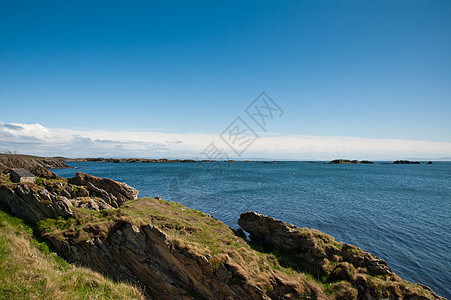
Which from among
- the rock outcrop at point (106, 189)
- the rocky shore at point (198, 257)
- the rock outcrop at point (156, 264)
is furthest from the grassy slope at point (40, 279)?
the rock outcrop at point (106, 189)

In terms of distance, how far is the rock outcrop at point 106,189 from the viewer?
25.0m

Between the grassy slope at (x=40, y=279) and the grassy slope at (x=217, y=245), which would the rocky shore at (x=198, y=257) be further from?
the grassy slope at (x=40, y=279)

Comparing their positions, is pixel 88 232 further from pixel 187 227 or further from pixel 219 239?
pixel 219 239

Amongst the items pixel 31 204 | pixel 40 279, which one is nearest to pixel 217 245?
pixel 40 279

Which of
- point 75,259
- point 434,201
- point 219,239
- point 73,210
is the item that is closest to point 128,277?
point 75,259

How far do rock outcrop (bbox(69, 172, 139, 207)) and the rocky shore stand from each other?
26.5ft

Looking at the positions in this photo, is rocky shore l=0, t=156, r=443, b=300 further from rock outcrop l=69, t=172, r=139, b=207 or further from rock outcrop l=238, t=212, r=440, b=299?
rock outcrop l=69, t=172, r=139, b=207

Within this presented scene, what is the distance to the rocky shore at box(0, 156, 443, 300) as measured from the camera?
12516 millimetres

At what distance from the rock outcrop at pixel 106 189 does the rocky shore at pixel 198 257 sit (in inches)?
318

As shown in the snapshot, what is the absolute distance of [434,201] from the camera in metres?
46.0

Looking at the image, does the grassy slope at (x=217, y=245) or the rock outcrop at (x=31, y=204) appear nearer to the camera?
the grassy slope at (x=217, y=245)

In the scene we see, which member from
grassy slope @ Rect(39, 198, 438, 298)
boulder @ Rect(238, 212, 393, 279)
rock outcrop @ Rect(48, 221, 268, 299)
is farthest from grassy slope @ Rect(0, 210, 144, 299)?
boulder @ Rect(238, 212, 393, 279)

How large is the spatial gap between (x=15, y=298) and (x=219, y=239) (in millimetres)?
10437

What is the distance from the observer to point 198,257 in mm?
13078
